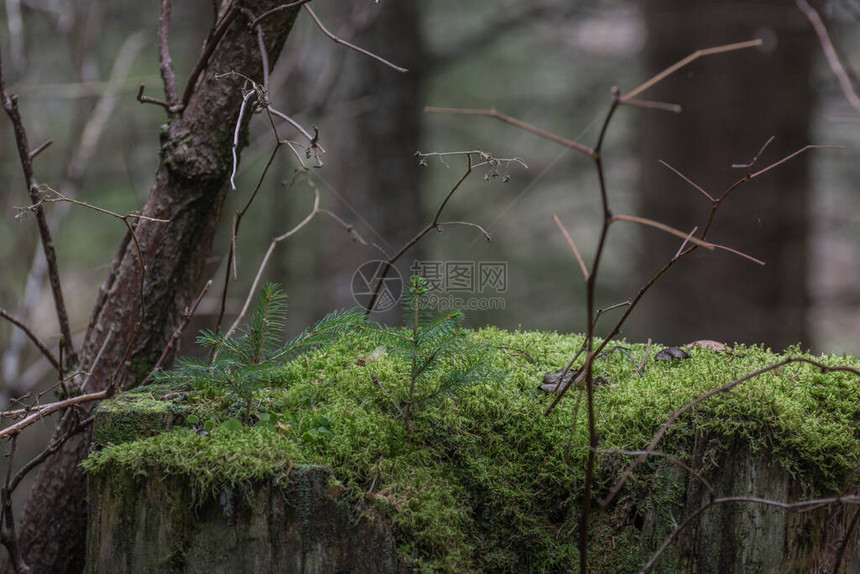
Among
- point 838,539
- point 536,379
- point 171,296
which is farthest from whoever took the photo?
point 171,296

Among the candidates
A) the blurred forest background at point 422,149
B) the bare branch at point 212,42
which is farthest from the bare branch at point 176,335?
the blurred forest background at point 422,149

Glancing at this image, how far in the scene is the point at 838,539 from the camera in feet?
5.95

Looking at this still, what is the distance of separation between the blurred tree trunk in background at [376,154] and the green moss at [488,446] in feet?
11.7

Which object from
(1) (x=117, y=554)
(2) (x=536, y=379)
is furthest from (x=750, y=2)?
(1) (x=117, y=554)

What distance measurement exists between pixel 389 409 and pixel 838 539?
4.48 ft

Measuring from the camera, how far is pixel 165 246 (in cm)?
243

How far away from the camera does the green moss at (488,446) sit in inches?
64.8

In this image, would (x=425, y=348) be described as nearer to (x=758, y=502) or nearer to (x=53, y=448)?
(x=758, y=502)

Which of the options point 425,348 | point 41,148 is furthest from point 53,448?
point 425,348

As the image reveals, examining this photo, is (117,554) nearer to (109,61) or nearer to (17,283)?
(17,283)

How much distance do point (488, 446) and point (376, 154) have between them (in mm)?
4151

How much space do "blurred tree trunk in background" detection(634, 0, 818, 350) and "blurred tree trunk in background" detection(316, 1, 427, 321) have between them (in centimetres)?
232

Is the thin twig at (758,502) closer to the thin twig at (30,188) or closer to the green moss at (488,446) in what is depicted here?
the green moss at (488,446)

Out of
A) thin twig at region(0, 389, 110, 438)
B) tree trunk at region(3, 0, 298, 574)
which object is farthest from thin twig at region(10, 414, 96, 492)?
tree trunk at region(3, 0, 298, 574)
